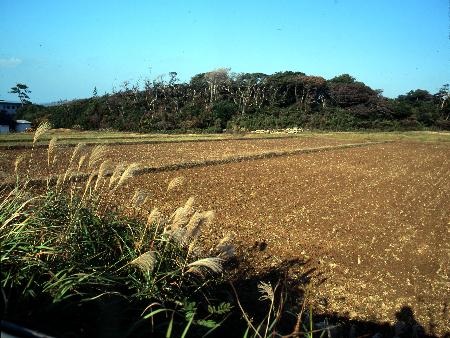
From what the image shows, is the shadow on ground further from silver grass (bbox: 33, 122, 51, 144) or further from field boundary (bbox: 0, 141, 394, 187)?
field boundary (bbox: 0, 141, 394, 187)

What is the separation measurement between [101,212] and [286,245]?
372cm

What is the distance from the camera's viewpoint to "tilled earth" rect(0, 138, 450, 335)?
16.8 ft

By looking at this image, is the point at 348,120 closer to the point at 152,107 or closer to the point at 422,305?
the point at 152,107

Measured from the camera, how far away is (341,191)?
12.1 m

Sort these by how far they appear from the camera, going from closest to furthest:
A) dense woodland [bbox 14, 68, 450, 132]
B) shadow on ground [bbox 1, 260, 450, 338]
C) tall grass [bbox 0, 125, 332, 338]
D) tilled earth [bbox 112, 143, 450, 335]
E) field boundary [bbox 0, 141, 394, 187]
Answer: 1. shadow on ground [bbox 1, 260, 450, 338]
2. tall grass [bbox 0, 125, 332, 338]
3. tilled earth [bbox 112, 143, 450, 335]
4. field boundary [bbox 0, 141, 394, 187]
5. dense woodland [bbox 14, 68, 450, 132]

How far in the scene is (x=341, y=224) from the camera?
327 inches

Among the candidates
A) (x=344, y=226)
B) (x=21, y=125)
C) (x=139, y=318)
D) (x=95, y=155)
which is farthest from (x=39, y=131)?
(x=21, y=125)

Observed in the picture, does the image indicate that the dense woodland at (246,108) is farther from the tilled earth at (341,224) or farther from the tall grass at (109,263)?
Result: the tall grass at (109,263)

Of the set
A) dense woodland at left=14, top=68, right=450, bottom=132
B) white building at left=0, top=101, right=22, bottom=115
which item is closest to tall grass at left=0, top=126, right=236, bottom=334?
dense woodland at left=14, top=68, right=450, bottom=132

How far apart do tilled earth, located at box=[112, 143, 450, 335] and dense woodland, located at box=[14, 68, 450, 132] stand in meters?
29.2

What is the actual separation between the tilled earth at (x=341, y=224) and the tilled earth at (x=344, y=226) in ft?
0.06

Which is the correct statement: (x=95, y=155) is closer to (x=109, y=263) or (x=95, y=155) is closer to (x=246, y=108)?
(x=109, y=263)

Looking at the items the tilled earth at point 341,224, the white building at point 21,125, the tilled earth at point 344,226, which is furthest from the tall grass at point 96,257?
the white building at point 21,125

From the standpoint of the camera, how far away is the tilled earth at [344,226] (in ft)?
16.7
